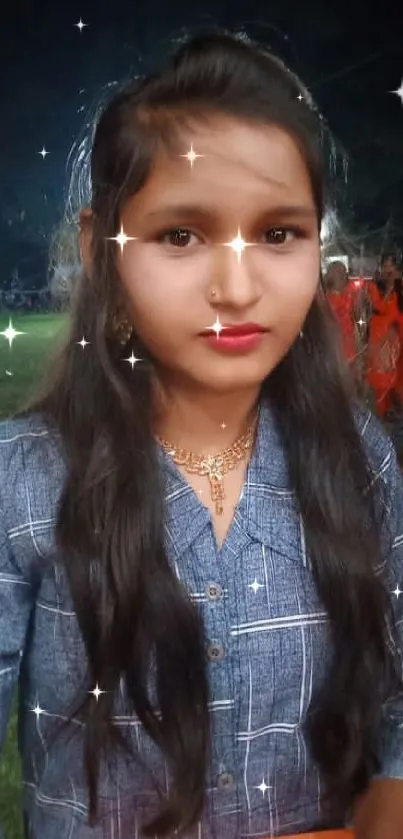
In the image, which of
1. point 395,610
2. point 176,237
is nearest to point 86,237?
point 176,237

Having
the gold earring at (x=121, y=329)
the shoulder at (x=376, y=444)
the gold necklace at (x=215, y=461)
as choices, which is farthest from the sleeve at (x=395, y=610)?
the gold earring at (x=121, y=329)

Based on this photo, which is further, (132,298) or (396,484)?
(396,484)

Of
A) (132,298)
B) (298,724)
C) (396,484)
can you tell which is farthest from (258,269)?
(298,724)

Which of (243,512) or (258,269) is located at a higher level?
(258,269)

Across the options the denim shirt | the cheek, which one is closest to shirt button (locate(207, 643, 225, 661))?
the denim shirt

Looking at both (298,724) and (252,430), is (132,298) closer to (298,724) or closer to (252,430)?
(252,430)

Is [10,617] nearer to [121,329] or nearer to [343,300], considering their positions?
[121,329]

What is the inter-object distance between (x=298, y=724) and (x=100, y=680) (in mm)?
157

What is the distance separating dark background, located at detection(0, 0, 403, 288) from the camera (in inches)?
23.6

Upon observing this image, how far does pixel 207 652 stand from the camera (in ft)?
2.04

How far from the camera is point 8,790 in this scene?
2.16ft

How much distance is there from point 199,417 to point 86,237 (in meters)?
0.15

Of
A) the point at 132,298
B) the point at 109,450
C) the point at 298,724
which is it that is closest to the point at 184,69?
the point at 132,298

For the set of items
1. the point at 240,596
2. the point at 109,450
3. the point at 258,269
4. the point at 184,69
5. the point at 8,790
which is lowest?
the point at 8,790
